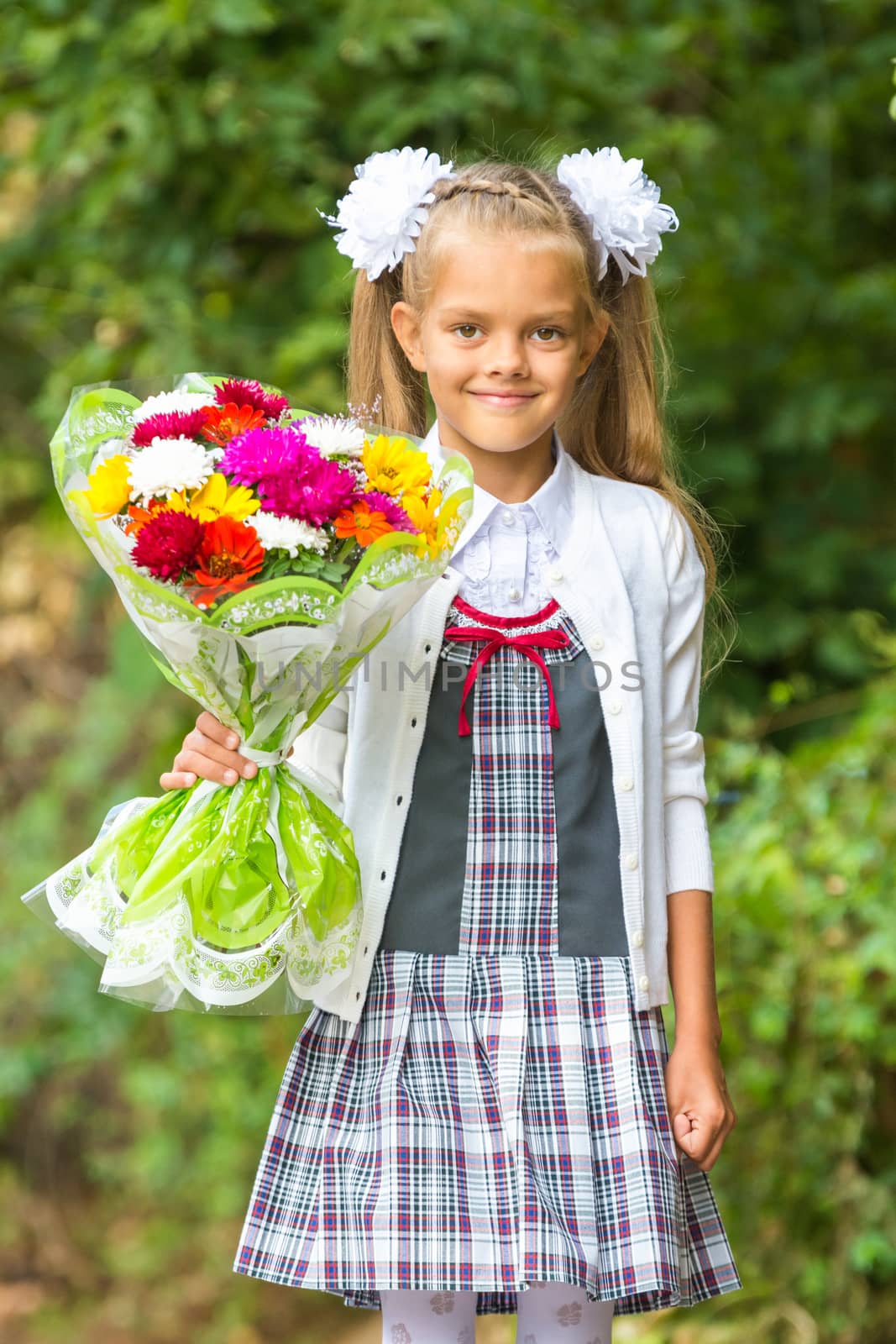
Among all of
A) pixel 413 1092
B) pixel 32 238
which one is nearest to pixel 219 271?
pixel 32 238

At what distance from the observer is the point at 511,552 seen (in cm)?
195

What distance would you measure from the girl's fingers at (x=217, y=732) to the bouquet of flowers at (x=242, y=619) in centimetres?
2

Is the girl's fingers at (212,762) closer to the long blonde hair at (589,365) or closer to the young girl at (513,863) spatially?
the young girl at (513,863)

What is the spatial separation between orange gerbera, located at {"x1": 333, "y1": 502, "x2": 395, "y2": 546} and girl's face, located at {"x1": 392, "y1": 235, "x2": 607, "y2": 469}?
0.30 metres

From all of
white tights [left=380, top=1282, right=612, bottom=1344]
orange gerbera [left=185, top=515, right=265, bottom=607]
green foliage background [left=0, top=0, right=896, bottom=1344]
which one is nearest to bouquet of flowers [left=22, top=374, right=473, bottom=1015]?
orange gerbera [left=185, top=515, right=265, bottom=607]

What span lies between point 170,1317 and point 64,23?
10.6 feet

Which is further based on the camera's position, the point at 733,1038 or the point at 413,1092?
the point at 733,1038

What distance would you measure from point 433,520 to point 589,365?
0.51m

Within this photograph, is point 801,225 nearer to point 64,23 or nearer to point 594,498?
point 64,23

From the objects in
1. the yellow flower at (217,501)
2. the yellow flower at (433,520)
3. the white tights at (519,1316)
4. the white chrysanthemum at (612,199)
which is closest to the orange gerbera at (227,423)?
the yellow flower at (217,501)

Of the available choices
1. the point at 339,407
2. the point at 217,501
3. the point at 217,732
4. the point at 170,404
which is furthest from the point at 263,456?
the point at 339,407

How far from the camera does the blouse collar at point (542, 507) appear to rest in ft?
6.39

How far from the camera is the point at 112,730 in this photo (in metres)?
4.41

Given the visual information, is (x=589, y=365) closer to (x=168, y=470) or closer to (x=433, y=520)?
(x=433, y=520)
